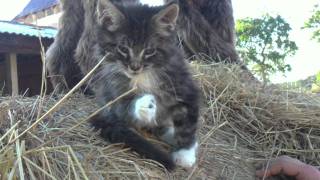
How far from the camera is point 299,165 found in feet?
7.75

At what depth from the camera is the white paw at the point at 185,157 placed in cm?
214

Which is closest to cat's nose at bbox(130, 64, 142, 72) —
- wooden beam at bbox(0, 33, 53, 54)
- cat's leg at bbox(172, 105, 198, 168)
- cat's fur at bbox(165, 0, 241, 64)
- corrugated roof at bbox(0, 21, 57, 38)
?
cat's leg at bbox(172, 105, 198, 168)

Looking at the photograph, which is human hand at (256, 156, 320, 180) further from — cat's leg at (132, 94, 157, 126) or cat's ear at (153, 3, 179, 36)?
cat's ear at (153, 3, 179, 36)

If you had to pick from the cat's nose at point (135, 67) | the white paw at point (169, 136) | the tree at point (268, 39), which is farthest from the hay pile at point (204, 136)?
the tree at point (268, 39)

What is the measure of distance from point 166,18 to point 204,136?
0.58m

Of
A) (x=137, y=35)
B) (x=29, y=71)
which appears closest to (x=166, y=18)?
(x=137, y=35)

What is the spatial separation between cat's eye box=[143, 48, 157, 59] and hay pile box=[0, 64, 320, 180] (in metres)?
0.38

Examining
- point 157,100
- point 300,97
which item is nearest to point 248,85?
point 300,97

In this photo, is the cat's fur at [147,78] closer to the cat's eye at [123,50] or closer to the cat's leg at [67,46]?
the cat's eye at [123,50]

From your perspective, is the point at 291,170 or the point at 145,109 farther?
the point at 291,170

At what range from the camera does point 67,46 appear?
3.79m

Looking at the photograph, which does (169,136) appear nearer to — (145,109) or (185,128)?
Answer: (185,128)

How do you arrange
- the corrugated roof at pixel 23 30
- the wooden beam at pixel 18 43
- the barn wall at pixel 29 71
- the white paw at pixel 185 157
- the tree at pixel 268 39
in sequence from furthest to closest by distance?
the tree at pixel 268 39
the barn wall at pixel 29 71
the wooden beam at pixel 18 43
the corrugated roof at pixel 23 30
the white paw at pixel 185 157

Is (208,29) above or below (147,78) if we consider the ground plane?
above
